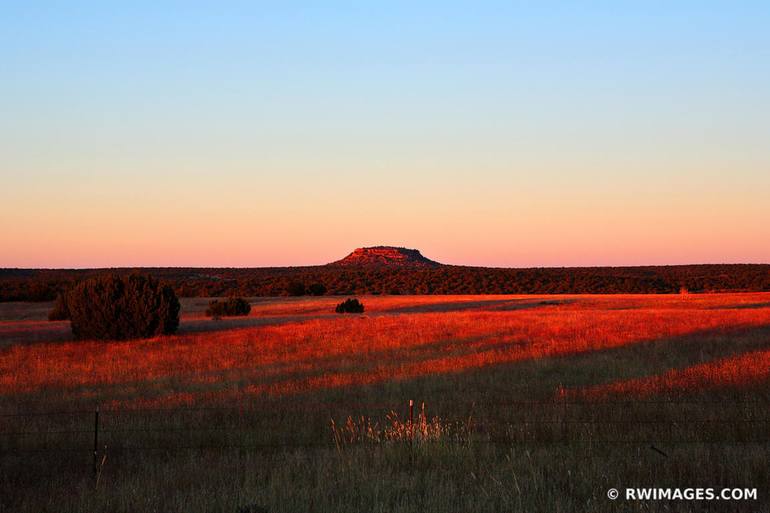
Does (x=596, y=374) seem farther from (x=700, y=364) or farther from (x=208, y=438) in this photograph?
(x=208, y=438)

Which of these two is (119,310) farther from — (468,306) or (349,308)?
(468,306)

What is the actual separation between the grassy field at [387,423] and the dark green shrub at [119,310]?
245 cm

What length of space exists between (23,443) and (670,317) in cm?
2717

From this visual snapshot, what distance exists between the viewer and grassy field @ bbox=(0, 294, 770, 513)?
26.5ft

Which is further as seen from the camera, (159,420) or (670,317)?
(670,317)

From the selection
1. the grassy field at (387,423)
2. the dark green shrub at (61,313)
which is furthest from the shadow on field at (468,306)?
the grassy field at (387,423)

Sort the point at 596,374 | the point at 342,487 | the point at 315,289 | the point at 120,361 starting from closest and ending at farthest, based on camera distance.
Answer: the point at 342,487, the point at 596,374, the point at 120,361, the point at 315,289

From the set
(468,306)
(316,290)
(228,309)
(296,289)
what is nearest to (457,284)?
(316,290)

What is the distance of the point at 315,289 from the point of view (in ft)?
263

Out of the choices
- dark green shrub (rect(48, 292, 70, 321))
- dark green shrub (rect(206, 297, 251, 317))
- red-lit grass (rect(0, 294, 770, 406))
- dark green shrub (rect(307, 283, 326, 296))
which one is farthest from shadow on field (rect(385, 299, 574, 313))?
dark green shrub (rect(307, 283, 326, 296))

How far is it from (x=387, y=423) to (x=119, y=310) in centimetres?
1877

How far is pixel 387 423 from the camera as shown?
40.7 feet

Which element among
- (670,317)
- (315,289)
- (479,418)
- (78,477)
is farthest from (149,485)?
(315,289)

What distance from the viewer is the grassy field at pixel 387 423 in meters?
8.06
